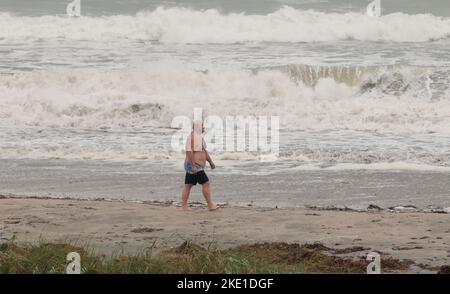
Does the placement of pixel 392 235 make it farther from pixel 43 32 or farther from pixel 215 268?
pixel 43 32

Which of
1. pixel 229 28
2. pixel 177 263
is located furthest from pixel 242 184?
pixel 229 28

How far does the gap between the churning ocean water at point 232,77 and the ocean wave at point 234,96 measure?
5 centimetres

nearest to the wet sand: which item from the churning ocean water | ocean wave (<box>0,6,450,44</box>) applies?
the churning ocean water

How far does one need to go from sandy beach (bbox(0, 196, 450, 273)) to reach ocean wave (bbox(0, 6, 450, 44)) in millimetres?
22747

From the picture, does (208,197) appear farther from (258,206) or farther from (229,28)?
(229,28)

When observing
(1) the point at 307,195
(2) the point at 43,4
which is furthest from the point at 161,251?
(2) the point at 43,4

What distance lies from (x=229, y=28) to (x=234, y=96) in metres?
11.7

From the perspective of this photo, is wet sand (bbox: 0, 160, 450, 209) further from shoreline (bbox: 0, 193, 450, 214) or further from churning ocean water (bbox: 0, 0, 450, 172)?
churning ocean water (bbox: 0, 0, 450, 172)

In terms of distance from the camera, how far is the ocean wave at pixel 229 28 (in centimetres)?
3338

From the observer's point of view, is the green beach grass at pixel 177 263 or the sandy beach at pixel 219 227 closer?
the green beach grass at pixel 177 263

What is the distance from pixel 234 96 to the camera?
23.7m

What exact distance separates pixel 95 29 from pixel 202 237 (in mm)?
26241

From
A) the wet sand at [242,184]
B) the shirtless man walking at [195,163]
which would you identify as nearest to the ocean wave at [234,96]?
the wet sand at [242,184]

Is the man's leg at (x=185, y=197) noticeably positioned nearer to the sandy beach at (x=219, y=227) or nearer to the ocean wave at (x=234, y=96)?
the sandy beach at (x=219, y=227)
